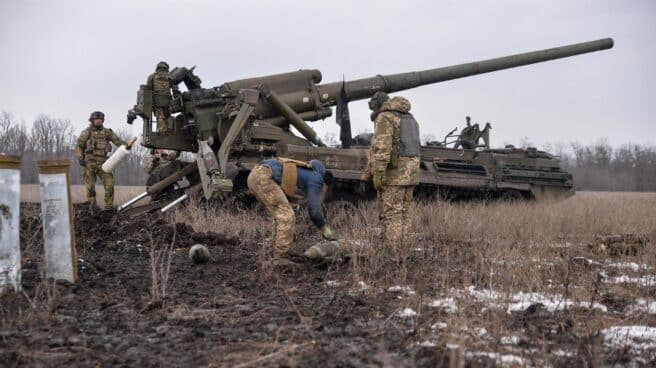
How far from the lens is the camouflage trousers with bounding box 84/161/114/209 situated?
12273 millimetres

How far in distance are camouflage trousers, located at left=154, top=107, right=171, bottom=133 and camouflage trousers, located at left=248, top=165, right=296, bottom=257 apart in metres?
5.11

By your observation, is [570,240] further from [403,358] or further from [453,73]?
[403,358]

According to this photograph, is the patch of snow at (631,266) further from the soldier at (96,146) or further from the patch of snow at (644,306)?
the soldier at (96,146)

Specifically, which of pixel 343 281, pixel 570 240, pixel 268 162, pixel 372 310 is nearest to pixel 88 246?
pixel 268 162

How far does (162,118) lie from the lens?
1161cm

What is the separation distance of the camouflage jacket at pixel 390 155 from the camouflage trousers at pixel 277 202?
1570 millimetres

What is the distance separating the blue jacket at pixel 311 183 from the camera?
23.1 feet

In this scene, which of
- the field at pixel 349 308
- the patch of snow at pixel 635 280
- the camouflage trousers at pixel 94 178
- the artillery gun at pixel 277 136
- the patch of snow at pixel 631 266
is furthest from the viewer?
the camouflage trousers at pixel 94 178

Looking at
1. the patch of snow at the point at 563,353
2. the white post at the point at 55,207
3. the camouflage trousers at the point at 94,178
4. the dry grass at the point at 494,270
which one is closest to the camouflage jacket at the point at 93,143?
the camouflage trousers at the point at 94,178

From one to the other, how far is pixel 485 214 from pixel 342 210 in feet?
7.93

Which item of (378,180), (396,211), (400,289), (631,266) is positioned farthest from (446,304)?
(378,180)

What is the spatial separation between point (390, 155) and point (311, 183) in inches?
56.9

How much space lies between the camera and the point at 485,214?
11.2 m

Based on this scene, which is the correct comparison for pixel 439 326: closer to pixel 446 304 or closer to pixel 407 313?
pixel 407 313
